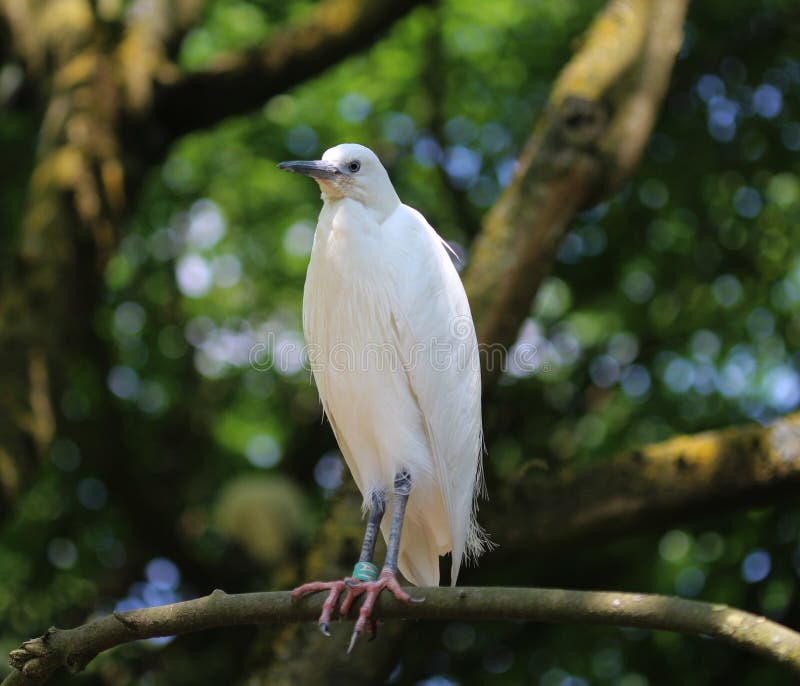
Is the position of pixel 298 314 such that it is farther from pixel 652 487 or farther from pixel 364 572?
pixel 364 572

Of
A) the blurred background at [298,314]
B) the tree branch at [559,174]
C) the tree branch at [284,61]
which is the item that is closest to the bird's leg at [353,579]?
the blurred background at [298,314]

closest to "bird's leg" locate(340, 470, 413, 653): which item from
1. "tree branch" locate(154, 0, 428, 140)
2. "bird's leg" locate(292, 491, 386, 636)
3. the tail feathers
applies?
"bird's leg" locate(292, 491, 386, 636)

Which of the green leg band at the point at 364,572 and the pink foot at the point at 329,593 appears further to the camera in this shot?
the green leg band at the point at 364,572

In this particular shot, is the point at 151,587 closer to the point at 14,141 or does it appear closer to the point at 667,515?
the point at 14,141

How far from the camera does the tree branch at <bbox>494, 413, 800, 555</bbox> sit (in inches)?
187

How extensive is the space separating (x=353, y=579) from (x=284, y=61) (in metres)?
4.18

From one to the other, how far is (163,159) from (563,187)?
2865mm

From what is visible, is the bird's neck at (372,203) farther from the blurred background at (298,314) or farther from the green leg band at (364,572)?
the blurred background at (298,314)

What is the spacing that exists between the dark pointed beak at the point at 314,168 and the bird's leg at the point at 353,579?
1.13m

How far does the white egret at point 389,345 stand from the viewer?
3381mm

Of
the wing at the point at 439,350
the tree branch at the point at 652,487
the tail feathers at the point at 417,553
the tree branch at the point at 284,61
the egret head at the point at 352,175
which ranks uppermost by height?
the tree branch at the point at 284,61

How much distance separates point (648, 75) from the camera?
17.9 ft

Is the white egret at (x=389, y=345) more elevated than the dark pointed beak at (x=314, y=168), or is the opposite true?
the dark pointed beak at (x=314, y=168)

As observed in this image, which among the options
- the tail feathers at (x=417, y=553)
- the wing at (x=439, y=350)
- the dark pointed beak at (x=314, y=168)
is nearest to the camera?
the dark pointed beak at (x=314, y=168)
